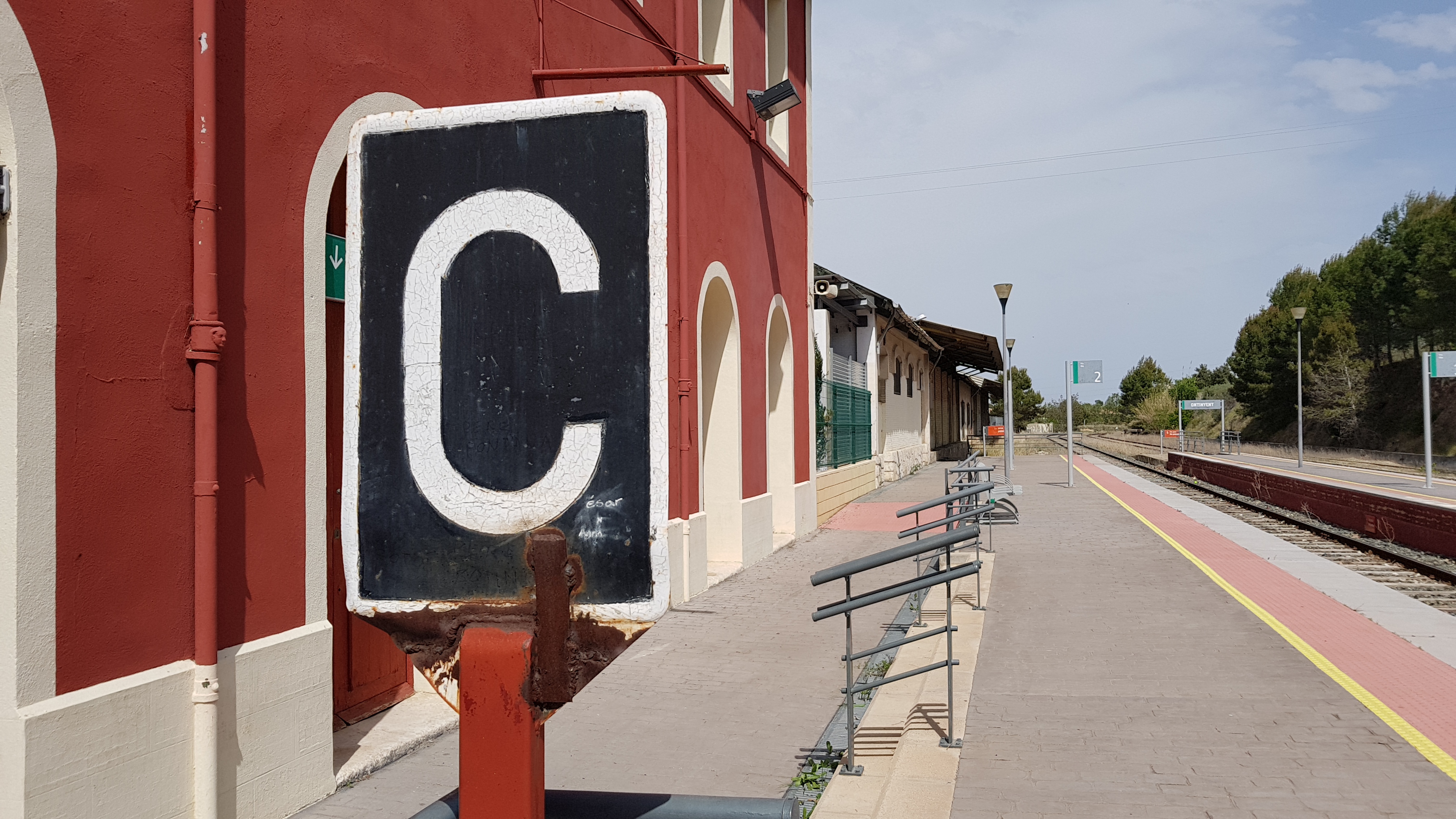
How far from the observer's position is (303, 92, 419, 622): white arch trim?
15.4 ft

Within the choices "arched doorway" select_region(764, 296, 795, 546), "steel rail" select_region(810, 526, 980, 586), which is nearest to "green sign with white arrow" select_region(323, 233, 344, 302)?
"steel rail" select_region(810, 526, 980, 586)

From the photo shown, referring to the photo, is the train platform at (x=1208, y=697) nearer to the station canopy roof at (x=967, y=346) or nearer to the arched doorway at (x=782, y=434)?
the arched doorway at (x=782, y=434)

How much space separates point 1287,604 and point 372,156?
9650mm

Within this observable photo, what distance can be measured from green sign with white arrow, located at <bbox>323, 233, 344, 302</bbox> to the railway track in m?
9.88

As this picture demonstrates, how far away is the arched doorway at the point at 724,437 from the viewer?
12070 mm

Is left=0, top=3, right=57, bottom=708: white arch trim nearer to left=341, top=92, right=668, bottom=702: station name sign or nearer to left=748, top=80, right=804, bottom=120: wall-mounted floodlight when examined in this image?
left=341, top=92, right=668, bottom=702: station name sign

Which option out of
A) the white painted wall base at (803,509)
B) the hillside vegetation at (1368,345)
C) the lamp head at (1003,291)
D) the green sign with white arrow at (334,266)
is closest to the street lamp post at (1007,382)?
the lamp head at (1003,291)

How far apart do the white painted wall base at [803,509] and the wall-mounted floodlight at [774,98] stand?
17.7ft

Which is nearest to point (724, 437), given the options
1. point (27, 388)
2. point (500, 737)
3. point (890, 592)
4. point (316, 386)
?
point (890, 592)

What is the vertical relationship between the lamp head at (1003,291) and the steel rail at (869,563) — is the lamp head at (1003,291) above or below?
above

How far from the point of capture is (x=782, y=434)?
14.8 metres

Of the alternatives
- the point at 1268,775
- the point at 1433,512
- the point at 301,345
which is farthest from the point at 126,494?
the point at 1433,512

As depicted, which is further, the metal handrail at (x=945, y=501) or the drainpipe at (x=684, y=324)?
the drainpipe at (x=684, y=324)

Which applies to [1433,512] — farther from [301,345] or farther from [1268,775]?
[301,345]
